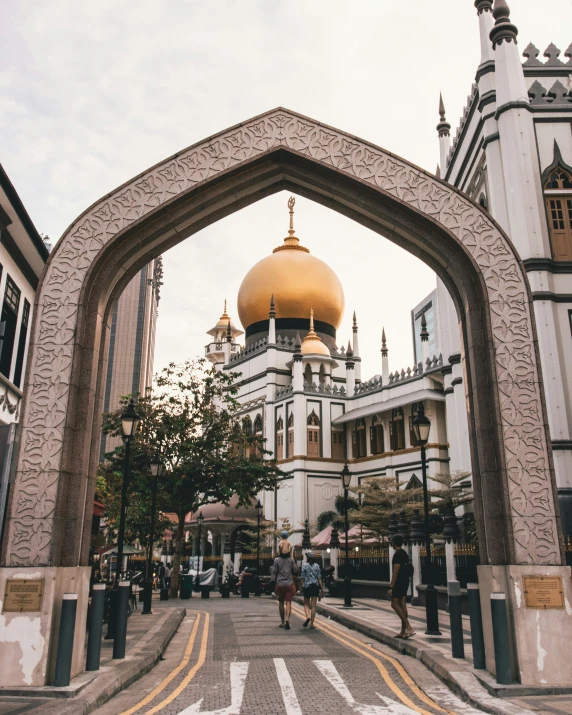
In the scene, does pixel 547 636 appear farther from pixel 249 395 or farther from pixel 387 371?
pixel 249 395

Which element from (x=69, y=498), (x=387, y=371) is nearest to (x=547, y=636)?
(x=69, y=498)

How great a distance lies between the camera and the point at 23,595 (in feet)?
25.8

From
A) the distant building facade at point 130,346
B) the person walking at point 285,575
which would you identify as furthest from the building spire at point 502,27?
the distant building facade at point 130,346

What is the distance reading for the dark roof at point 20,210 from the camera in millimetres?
12711

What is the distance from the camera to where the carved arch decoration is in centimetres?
836

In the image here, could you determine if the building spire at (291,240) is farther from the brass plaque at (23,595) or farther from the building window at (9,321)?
the brass plaque at (23,595)

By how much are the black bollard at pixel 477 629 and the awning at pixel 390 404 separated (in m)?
30.8

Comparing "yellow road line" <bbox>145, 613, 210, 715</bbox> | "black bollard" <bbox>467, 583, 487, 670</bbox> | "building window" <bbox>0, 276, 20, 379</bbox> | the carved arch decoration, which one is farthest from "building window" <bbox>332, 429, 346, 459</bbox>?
"black bollard" <bbox>467, 583, 487, 670</bbox>

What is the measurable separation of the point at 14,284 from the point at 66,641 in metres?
10.9

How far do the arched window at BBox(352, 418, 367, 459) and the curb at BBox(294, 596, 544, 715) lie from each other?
33265mm

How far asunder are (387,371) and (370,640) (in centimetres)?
3232

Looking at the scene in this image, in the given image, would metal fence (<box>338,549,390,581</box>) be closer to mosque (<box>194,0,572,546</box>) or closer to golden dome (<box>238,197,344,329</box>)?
mosque (<box>194,0,572,546</box>)

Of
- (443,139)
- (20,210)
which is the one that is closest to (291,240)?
(443,139)

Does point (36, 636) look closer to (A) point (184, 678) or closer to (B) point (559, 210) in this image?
(A) point (184, 678)
